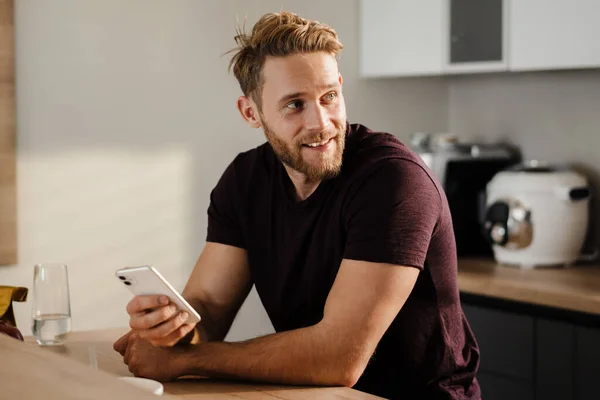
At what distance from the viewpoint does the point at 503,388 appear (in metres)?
2.80

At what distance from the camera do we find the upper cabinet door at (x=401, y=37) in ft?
10.8

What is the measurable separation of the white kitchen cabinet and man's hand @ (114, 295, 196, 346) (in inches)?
70.9

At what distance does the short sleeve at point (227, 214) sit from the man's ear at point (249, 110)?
4.5 inches

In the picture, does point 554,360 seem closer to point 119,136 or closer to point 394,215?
point 394,215

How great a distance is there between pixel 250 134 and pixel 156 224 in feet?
1.58

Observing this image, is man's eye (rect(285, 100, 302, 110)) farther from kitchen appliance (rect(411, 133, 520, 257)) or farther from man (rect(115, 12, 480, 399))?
kitchen appliance (rect(411, 133, 520, 257))

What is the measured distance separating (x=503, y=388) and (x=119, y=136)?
1.48m

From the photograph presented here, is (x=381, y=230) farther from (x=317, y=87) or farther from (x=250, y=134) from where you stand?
(x=250, y=134)

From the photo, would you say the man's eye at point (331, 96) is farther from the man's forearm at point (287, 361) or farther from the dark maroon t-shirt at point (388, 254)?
the man's forearm at point (287, 361)

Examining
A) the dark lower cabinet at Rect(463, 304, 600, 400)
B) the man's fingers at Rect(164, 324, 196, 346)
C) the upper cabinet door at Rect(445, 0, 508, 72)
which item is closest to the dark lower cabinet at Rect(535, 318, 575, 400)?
the dark lower cabinet at Rect(463, 304, 600, 400)

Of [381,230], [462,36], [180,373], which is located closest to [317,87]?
[381,230]

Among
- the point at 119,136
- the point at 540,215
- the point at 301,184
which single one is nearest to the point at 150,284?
the point at 301,184

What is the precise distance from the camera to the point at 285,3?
3.32 m

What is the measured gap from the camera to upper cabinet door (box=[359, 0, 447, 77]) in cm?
331
